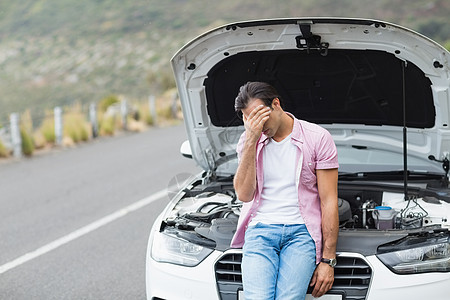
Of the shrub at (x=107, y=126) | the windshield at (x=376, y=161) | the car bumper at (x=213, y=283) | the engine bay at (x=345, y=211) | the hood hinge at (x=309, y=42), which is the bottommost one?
the shrub at (x=107, y=126)

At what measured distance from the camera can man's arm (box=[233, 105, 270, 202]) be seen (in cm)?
412

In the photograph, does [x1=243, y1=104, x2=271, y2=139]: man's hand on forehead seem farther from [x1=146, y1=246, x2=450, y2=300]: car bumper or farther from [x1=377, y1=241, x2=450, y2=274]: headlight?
[x1=377, y1=241, x2=450, y2=274]: headlight

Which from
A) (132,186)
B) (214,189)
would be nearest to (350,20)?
(214,189)

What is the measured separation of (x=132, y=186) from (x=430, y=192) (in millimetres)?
6975

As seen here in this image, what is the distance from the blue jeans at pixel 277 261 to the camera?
12.8 ft

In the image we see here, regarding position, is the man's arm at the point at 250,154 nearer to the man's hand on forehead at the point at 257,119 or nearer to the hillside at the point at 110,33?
the man's hand on forehead at the point at 257,119

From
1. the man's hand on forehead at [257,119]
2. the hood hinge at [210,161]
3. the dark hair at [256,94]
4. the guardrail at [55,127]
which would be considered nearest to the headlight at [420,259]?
the man's hand on forehead at [257,119]

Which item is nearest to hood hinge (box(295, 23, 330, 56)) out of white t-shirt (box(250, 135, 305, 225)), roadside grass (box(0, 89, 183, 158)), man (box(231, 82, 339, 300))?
man (box(231, 82, 339, 300))

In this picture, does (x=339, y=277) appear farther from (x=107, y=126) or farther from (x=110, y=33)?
(x=110, y=33)

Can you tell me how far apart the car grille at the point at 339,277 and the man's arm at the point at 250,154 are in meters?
0.39

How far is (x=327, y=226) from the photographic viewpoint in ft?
13.5

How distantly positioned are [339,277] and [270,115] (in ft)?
3.26

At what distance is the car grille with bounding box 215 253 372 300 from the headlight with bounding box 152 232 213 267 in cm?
14

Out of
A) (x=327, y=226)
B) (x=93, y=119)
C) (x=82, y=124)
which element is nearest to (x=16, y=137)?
(x=82, y=124)
